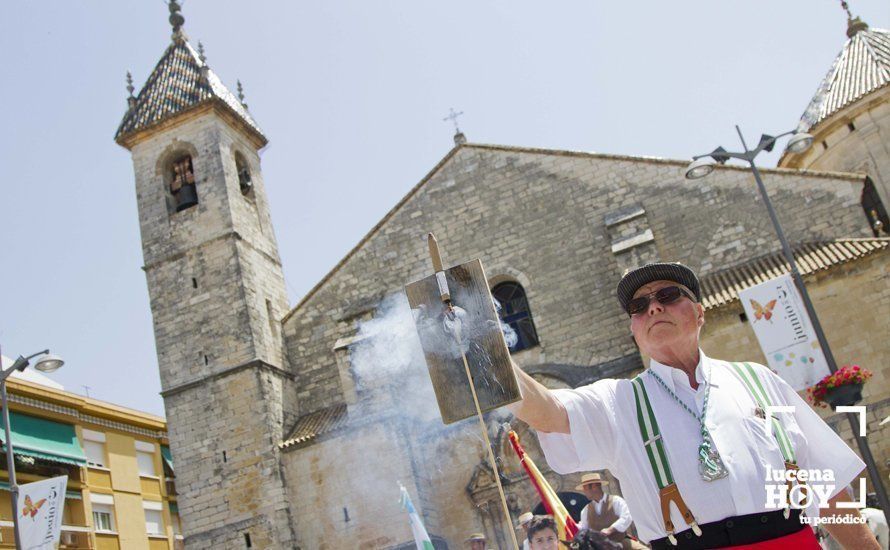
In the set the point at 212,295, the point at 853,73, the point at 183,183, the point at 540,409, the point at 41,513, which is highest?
the point at 183,183

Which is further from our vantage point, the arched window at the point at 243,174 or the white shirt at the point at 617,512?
the arched window at the point at 243,174

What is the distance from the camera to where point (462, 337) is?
10.4ft

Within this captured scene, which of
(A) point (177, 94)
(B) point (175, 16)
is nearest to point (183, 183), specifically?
(A) point (177, 94)

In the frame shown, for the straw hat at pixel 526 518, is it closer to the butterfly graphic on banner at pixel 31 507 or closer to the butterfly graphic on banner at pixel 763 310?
the butterfly graphic on banner at pixel 763 310

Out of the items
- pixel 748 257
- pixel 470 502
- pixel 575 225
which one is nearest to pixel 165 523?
pixel 470 502

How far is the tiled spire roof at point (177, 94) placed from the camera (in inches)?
805

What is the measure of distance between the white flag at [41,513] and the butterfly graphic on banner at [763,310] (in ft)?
35.5

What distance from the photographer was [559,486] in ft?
53.7

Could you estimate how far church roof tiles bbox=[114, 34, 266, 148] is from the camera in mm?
20438

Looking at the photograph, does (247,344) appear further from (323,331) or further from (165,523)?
(165,523)

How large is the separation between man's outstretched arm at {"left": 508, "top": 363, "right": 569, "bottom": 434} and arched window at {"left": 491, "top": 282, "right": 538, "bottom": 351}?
15.0 m

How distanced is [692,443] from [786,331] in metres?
11.4

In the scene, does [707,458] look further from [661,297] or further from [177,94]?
[177,94]

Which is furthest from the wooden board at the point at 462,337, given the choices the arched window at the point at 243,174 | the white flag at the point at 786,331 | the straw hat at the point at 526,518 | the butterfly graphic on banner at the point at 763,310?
the arched window at the point at 243,174
